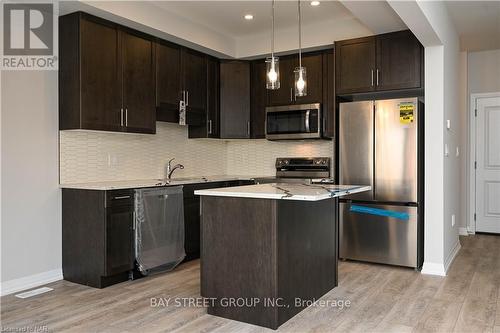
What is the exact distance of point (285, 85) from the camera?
5410 millimetres

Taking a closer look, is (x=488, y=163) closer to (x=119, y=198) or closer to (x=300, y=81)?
(x=300, y=81)

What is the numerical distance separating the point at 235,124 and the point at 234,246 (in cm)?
290

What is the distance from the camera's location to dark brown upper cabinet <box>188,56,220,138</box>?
211 inches

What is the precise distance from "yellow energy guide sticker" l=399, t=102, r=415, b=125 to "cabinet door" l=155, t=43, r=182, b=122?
244 centimetres

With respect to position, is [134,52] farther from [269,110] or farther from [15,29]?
[269,110]

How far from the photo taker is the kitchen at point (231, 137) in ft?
10.1

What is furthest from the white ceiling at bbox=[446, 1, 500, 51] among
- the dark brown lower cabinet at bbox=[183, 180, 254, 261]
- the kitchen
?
the dark brown lower cabinet at bbox=[183, 180, 254, 261]

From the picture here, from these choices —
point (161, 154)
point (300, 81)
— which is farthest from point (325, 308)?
point (161, 154)

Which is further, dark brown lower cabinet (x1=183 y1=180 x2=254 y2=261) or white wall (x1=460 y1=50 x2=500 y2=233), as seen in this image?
white wall (x1=460 y1=50 x2=500 y2=233)

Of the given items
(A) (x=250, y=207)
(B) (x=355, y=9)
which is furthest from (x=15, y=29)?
(B) (x=355, y=9)

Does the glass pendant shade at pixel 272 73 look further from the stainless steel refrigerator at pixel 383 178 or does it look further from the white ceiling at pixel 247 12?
the stainless steel refrigerator at pixel 383 178

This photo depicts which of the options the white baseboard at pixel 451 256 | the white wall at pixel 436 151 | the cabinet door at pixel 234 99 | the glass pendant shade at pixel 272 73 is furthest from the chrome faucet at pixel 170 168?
the white baseboard at pixel 451 256

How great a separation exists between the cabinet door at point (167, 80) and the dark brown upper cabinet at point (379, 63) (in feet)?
6.07

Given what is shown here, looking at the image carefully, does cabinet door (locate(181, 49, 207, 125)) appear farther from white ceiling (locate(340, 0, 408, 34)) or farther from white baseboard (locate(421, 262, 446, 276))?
white baseboard (locate(421, 262, 446, 276))
